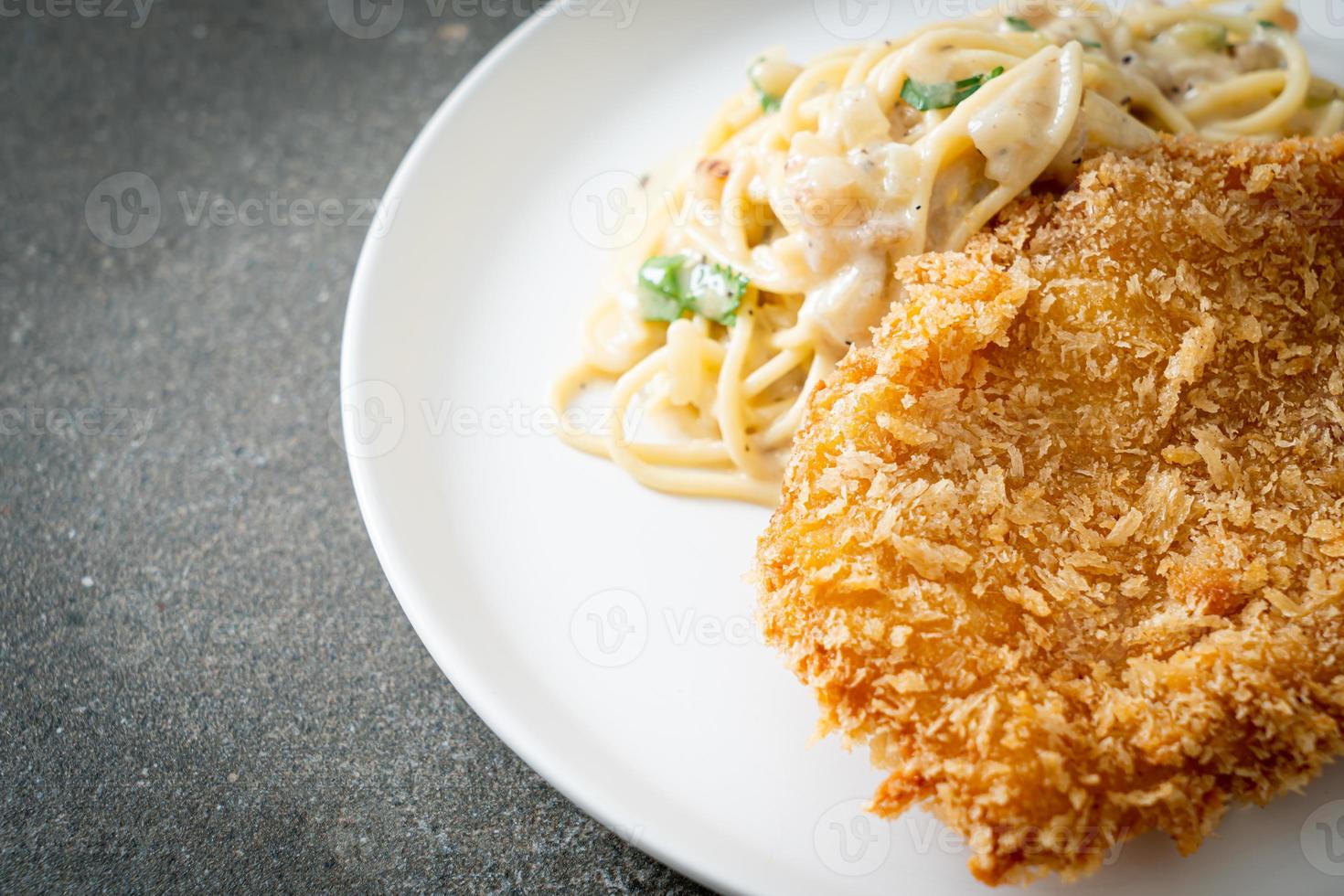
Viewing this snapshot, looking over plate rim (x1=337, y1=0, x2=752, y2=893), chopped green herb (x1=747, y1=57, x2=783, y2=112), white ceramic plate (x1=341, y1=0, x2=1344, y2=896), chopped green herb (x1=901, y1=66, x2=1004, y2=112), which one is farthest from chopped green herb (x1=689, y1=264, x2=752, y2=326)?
plate rim (x1=337, y1=0, x2=752, y2=893)

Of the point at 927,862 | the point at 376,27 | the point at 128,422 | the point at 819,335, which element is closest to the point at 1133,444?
the point at 819,335

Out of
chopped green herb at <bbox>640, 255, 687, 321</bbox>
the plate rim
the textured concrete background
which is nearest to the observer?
the plate rim

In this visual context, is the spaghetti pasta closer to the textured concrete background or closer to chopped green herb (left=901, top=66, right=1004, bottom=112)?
chopped green herb (left=901, top=66, right=1004, bottom=112)

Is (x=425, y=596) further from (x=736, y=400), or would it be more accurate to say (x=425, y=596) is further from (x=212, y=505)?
(x=212, y=505)

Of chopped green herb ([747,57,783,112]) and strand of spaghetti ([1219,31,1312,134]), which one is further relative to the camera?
chopped green herb ([747,57,783,112])

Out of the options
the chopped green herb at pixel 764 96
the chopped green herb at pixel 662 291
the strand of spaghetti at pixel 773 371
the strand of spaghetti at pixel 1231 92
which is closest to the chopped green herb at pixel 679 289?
the chopped green herb at pixel 662 291

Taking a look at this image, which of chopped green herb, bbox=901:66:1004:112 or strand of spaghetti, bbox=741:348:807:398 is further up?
chopped green herb, bbox=901:66:1004:112
